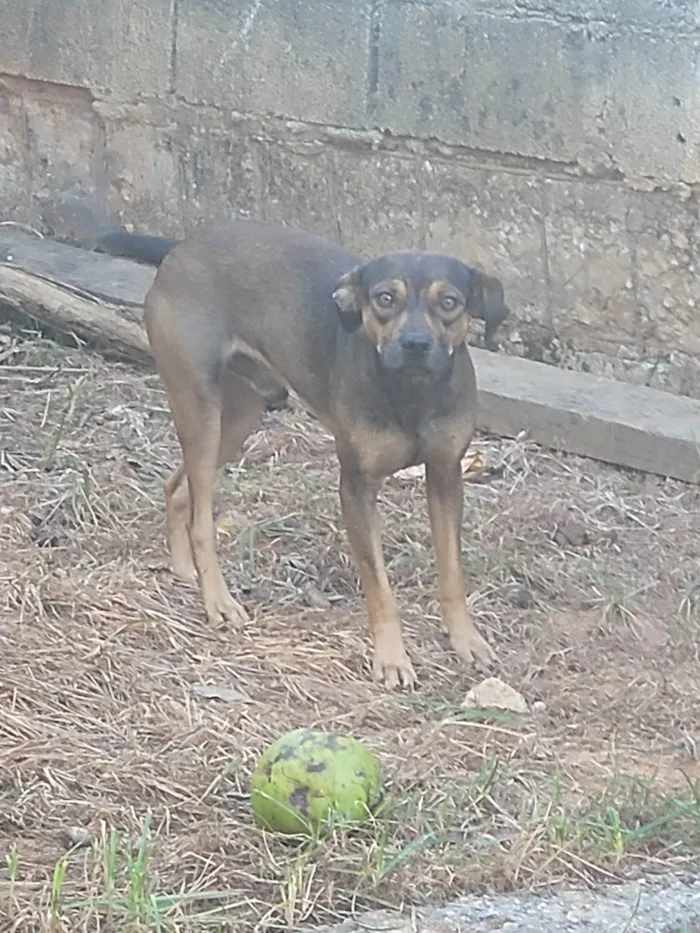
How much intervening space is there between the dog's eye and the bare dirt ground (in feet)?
3.14

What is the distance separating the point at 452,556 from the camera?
461cm

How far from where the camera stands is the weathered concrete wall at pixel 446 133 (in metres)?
6.11

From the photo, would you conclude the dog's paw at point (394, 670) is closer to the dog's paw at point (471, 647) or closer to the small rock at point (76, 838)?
the dog's paw at point (471, 647)

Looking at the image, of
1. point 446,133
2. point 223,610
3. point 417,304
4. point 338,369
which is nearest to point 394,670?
point 223,610

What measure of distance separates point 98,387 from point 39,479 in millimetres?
941

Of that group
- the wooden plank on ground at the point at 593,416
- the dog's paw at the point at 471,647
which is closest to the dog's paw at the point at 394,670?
the dog's paw at the point at 471,647

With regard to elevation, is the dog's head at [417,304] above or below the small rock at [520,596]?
above

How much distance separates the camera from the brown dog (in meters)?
4.30

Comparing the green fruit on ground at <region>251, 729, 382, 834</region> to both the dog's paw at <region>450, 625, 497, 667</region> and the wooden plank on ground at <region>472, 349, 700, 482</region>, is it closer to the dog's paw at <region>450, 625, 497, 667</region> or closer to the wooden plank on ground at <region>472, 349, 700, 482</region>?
the dog's paw at <region>450, 625, 497, 667</region>

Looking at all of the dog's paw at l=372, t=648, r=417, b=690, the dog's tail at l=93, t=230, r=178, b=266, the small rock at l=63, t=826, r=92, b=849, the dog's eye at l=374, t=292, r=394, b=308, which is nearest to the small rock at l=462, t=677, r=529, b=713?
the dog's paw at l=372, t=648, r=417, b=690

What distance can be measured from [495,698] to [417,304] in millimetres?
999

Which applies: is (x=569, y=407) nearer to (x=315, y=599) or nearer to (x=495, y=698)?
(x=315, y=599)

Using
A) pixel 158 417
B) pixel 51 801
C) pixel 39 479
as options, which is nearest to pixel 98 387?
pixel 158 417

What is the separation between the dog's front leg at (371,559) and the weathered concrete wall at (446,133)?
212 cm
